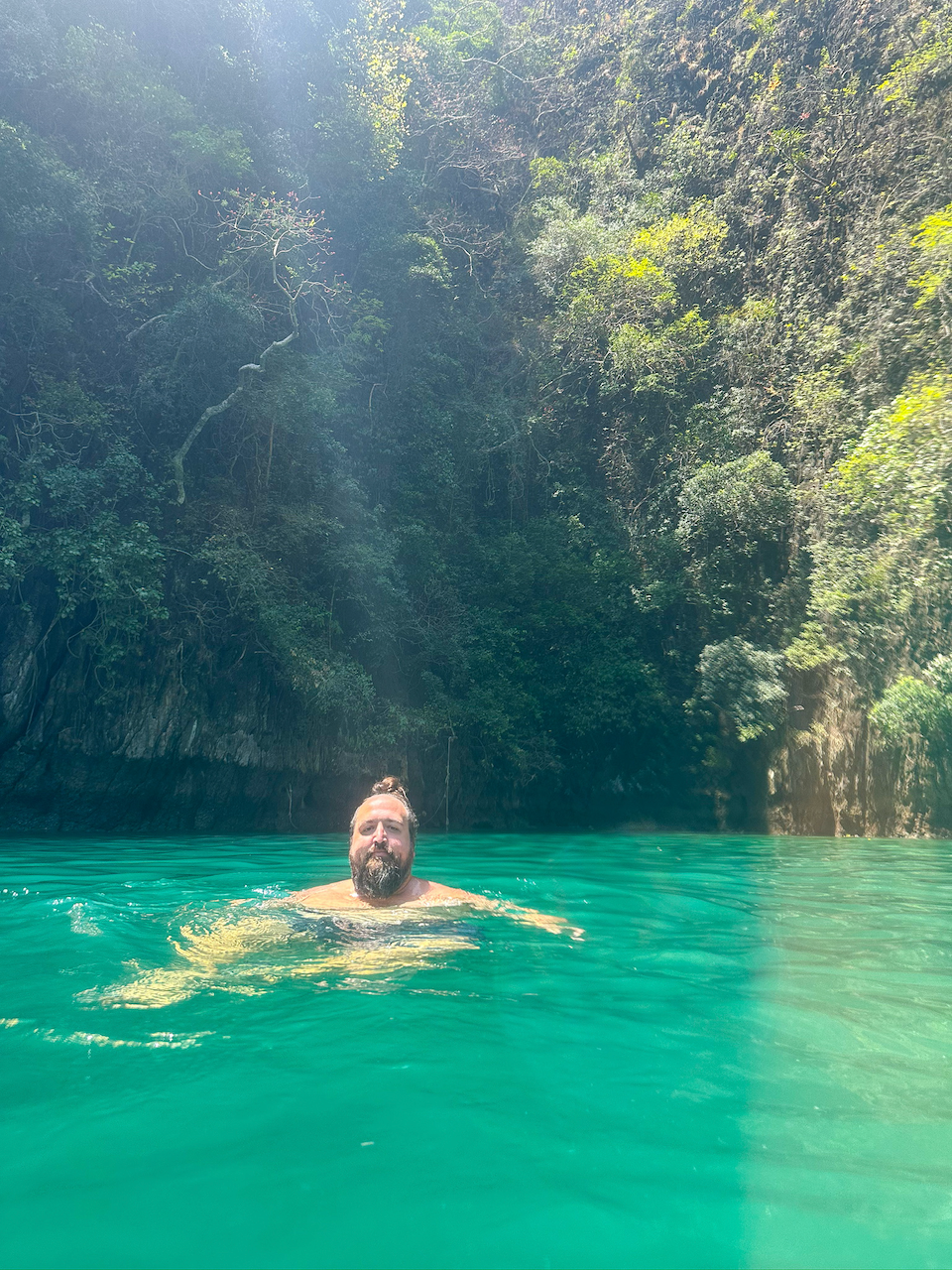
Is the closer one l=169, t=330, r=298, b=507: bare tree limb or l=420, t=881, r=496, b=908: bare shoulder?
l=420, t=881, r=496, b=908: bare shoulder

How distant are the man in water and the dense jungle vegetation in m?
8.57

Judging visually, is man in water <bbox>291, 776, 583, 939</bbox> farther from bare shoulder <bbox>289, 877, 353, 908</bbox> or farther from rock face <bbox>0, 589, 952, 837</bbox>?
rock face <bbox>0, 589, 952, 837</bbox>

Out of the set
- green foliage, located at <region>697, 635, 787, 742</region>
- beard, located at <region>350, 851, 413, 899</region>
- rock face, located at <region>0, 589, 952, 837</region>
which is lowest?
beard, located at <region>350, 851, 413, 899</region>

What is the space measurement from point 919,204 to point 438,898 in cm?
1612

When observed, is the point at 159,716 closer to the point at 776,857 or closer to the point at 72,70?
the point at 776,857

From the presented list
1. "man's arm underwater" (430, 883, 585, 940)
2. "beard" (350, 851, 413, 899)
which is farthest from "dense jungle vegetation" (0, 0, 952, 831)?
"man's arm underwater" (430, 883, 585, 940)

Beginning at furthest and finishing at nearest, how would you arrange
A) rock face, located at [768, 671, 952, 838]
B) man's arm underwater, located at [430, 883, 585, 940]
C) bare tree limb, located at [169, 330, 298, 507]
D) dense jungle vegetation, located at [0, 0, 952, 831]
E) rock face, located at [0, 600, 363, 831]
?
rock face, located at [768, 671, 952, 838] < bare tree limb, located at [169, 330, 298, 507] < dense jungle vegetation, located at [0, 0, 952, 831] < rock face, located at [0, 600, 363, 831] < man's arm underwater, located at [430, 883, 585, 940]

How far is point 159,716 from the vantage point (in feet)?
46.5

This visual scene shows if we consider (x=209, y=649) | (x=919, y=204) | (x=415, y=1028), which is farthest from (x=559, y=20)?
(x=415, y=1028)

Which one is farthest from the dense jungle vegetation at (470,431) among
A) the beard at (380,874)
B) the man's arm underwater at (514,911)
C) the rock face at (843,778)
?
the man's arm underwater at (514,911)

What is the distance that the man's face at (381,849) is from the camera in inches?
213

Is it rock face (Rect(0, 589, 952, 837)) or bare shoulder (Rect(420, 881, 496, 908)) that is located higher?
rock face (Rect(0, 589, 952, 837))

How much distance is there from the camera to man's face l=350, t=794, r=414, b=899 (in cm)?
540

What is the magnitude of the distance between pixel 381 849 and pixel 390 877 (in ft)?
0.59
